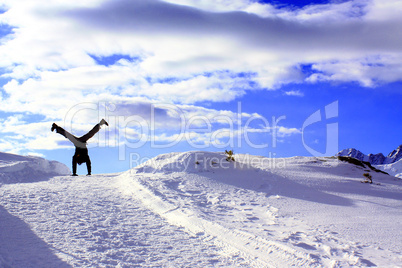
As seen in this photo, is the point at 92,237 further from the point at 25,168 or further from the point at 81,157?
the point at 25,168

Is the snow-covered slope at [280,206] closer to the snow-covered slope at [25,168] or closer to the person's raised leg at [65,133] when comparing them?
the person's raised leg at [65,133]

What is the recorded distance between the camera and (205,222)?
504 centimetres

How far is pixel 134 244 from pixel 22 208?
249 centimetres

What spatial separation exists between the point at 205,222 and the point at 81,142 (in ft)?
26.9

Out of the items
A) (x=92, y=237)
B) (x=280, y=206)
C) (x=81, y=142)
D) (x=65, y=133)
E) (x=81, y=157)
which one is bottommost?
(x=280, y=206)

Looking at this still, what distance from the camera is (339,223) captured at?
5203mm

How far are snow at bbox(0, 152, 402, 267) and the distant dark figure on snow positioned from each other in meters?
3.58

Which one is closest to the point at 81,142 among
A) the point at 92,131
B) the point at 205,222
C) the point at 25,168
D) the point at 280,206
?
the point at 92,131

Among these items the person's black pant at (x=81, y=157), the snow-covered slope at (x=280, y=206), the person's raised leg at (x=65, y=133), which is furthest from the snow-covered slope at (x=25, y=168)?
the snow-covered slope at (x=280, y=206)

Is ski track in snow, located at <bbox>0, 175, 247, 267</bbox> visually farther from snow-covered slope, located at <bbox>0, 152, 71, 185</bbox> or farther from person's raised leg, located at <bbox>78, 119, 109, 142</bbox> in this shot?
person's raised leg, located at <bbox>78, 119, 109, 142</bbox>

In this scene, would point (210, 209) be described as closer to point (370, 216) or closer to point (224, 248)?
point (224, 248)

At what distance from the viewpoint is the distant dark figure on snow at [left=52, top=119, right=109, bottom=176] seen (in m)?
11.7

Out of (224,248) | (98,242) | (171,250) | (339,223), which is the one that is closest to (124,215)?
(98,242)

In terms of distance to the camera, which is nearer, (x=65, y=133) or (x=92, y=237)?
(x=92, y=237)
